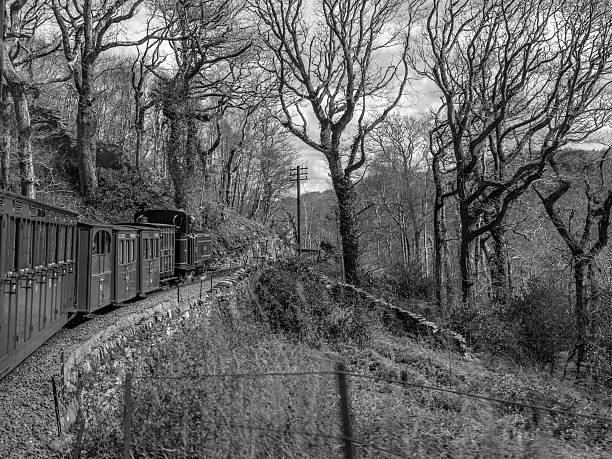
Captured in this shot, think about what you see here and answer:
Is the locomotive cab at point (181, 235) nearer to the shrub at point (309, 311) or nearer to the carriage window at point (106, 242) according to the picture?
the shrub at point (309, 311)

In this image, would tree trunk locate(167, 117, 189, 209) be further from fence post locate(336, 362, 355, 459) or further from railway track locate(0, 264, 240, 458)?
fence post locate(336, 362, 355, 459)

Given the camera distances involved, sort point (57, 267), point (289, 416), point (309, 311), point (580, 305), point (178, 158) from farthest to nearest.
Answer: point (178, 158) → point (580, 305) → point (309, 311) → point (57, 267) → point (289, 416)

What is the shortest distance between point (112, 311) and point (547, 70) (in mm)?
16928

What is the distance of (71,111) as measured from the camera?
36.6m

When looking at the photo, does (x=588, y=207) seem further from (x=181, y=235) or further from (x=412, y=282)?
(x=181, y=235)

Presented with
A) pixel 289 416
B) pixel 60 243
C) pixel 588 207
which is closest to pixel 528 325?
pixel 588 207

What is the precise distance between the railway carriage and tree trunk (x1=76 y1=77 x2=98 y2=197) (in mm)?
15503

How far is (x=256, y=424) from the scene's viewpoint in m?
4.11

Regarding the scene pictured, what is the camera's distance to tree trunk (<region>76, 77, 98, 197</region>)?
75.9 feet

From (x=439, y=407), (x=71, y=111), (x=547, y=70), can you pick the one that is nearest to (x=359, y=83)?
(x=547, y=70)

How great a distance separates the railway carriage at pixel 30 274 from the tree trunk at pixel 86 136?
50.9 feet

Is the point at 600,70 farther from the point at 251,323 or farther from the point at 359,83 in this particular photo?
the point at 251,323

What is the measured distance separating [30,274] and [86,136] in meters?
18.3

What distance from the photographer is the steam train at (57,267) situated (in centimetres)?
628
